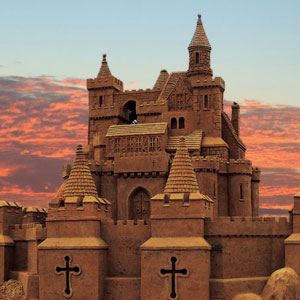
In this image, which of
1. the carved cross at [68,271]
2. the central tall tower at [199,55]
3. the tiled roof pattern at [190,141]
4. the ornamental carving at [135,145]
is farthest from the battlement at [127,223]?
the central tall tower at [199,55]

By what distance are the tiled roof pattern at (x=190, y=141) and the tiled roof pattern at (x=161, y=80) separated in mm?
5817

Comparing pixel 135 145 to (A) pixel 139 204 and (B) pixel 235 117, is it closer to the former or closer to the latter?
(A) pixel 139 204

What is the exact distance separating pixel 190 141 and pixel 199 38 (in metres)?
8.34

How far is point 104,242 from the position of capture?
47219 mm

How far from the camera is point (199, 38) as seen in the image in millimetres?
60500

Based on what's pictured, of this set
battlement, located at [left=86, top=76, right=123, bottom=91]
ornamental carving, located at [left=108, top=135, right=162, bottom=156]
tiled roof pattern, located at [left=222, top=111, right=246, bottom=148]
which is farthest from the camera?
battlement, located at [left=86, top=76, right=123, bottom=91]

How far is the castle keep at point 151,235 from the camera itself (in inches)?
1773

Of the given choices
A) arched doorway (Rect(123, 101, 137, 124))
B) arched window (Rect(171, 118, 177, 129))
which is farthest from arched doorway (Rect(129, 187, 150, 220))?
arched doorway (Rect(123, 101, 137, 124))

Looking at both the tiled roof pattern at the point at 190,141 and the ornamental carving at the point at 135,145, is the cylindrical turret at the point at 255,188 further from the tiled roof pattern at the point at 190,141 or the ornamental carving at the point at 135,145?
the ornamental carving at the point at 135,145

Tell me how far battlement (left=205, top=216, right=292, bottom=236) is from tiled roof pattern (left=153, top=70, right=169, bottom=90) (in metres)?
18.7

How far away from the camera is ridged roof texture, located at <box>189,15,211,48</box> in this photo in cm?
6031

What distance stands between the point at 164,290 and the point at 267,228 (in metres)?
6.75

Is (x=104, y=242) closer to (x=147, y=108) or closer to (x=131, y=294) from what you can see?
(x=131, y=294)

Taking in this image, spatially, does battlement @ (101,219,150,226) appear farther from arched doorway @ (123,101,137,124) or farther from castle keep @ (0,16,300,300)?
arched doorway @ (123,101,137,124)
